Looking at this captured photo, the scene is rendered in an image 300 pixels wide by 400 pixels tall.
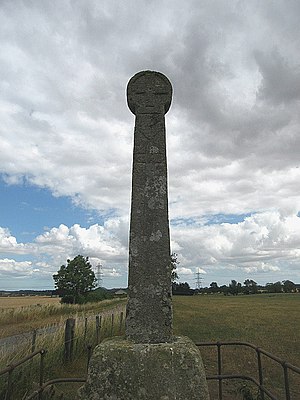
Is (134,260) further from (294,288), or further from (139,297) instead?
(294,288)

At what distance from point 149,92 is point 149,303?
2.26 metres

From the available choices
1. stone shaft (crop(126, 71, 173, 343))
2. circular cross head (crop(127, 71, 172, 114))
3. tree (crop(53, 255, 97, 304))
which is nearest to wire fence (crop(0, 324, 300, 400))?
stone shaft (crop(126, 71, 173, 343))

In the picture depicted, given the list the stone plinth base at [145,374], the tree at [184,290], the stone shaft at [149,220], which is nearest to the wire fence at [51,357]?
the stone plinth base at [145,374]

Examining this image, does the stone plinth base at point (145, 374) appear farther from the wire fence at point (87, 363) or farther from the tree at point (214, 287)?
the tree at point (214, 287)

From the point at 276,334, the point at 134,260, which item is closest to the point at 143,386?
the point at 134,260

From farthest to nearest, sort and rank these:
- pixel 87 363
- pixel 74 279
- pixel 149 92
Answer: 1. pixel 74 279
2. pixel 87 363
3. pixel 149 92

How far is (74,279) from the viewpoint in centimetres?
5675

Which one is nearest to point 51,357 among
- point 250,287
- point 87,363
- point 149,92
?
point 87,363

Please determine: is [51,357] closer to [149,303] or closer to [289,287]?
[149,303]

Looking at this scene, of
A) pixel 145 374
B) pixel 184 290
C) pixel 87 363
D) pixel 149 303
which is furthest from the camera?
pixel 184 290

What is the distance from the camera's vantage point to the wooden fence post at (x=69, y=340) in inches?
356

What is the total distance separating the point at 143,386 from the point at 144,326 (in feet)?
1.86

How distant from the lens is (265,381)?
355 inches

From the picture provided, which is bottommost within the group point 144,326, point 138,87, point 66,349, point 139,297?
point 66,349
